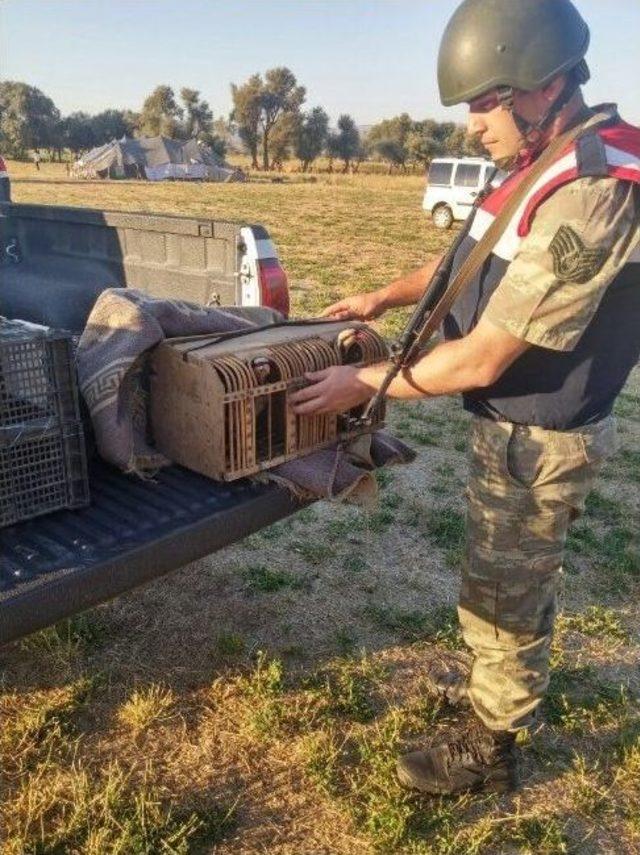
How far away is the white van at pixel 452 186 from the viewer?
2156 cm

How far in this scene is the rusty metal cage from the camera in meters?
2.56

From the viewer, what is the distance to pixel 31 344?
228 centimetres

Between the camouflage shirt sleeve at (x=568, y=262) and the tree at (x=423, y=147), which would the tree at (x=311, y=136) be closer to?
the tree at (x=423, y=147)

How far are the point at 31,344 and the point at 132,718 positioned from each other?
146cm

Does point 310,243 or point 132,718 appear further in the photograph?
point 310,243

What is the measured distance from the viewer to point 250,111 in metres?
73.2

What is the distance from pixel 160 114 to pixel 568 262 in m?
80.4

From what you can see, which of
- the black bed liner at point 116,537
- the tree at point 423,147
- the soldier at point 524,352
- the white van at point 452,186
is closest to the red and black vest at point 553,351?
the soldier at point 524,352

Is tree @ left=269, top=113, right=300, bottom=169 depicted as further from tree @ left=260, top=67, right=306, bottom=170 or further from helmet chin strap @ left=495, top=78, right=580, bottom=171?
helmet chin strap @ left=495, top=78, right=580, bottom=171

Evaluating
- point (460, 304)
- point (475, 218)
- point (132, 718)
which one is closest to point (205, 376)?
point (460, 304)

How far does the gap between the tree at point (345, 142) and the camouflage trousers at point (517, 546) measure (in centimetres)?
7300

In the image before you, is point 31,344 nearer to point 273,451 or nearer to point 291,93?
point 273,451

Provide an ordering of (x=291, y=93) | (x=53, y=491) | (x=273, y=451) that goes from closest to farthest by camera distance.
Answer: (x=53, y=491), (x=273, y=451), (x=291, y=93)

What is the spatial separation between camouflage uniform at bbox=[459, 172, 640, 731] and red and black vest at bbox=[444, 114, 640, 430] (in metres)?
0.07
